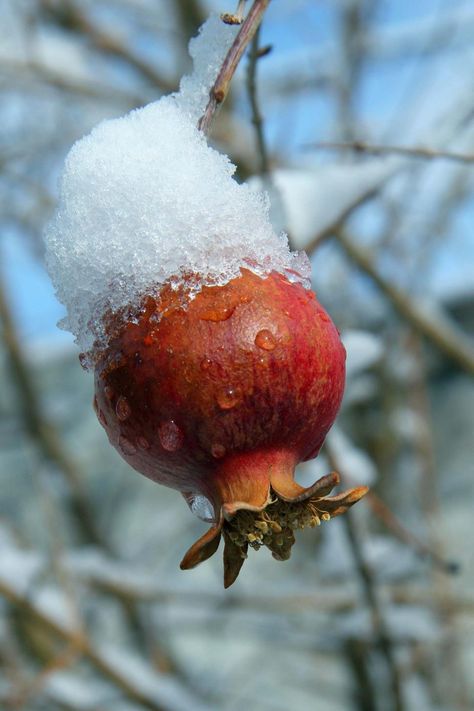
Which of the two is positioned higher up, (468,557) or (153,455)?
(468,557)

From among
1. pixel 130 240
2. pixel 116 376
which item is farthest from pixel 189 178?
pixel 116 376

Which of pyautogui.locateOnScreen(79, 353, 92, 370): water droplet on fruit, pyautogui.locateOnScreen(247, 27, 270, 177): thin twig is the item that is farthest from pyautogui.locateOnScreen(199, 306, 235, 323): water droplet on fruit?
pyautogui.locateOnScreen(247, 27, 270, 177): thin twig

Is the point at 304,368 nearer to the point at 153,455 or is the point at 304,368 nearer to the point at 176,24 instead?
the point at 153,455

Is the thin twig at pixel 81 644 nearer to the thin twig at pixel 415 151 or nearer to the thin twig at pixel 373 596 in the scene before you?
the thin twig at pixel 373 596

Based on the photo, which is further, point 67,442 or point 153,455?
point 67,442

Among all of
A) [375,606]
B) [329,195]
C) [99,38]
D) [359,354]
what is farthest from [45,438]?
[329,195]
